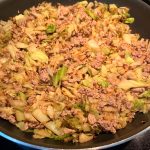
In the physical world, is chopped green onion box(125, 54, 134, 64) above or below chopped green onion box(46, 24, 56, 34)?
below

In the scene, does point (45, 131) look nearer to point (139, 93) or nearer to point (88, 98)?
point (88, 98)

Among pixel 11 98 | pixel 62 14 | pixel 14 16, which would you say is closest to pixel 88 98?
pixel 11 98

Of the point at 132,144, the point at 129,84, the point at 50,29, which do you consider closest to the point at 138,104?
the point at 129,84

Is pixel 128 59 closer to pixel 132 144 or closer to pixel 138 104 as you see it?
pixel 138 104

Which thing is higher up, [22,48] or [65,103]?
[22,48]

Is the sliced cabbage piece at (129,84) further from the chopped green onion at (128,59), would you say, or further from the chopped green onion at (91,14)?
the chopped green onion at (91,14)

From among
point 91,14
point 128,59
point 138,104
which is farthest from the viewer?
point 91,14

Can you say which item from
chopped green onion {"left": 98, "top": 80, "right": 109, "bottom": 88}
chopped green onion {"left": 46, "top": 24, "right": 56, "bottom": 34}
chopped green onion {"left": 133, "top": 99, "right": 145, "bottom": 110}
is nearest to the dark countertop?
chopped green onion {"left": 133, "top": 99, "right": 145, "bottom": 110}

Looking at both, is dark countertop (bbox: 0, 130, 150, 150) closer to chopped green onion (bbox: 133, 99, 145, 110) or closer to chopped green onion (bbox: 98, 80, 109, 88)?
chopped green onion (bbox: 133, 99, 145, 110)

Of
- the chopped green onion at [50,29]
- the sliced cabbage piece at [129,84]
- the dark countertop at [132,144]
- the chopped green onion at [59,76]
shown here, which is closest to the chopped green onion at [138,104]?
the sliced cabbage piece at [129,84]

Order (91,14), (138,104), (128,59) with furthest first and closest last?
(91,14), (128,59), (138,104)

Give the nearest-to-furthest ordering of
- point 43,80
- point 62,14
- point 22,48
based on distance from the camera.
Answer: point 43,80
point 22,48
point 62,14
